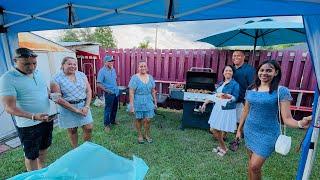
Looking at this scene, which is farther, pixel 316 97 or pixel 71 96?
pixel 71 96

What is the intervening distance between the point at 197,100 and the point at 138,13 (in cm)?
285

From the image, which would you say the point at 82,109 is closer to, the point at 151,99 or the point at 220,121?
the point at 151,99

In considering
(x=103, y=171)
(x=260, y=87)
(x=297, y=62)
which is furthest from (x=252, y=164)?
(x=297, y=62)

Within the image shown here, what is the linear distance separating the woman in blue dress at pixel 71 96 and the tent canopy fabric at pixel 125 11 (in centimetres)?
67

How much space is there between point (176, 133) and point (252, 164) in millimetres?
2719

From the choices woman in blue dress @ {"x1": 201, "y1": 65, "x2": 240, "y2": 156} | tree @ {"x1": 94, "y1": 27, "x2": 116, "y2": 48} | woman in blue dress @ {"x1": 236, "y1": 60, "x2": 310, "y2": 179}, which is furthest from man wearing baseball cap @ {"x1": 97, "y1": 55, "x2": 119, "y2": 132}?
tree @ {"x1": 94, "y1": 27, "x2": 116, "y2": 48}

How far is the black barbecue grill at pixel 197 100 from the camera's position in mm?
5133

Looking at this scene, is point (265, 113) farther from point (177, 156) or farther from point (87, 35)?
point (87, 35)

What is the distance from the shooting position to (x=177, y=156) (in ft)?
12.9

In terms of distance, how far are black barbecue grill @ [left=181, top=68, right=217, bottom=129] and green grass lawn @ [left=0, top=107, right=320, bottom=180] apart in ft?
0.69

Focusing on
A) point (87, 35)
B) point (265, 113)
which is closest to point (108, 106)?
point (265, 113)

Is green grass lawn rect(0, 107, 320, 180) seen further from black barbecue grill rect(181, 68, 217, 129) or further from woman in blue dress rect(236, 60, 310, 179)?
woman in blue dress rect(236, 60, 310, 179)

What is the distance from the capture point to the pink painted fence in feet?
19.3

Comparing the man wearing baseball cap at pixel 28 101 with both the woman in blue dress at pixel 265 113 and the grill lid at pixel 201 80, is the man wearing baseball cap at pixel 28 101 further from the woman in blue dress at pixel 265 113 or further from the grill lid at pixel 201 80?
the grill lid at pixel 201 80
